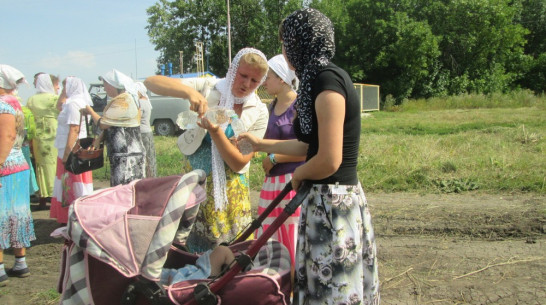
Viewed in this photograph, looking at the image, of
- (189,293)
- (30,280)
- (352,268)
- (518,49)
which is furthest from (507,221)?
(518,49)

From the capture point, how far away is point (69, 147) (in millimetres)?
5098

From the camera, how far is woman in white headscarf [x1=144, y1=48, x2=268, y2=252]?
2.76 metres

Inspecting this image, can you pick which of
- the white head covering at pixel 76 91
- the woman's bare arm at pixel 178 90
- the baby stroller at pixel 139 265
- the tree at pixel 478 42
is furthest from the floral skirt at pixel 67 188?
the tree at pixel 478 42

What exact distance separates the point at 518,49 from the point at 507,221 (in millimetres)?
35700

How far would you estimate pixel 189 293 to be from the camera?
2.09 metres

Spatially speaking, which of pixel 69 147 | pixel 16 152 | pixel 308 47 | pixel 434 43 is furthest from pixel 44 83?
pixel 434 43

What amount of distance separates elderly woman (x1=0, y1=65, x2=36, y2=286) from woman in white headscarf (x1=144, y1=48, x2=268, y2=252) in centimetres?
191

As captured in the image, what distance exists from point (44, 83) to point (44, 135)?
855 mm

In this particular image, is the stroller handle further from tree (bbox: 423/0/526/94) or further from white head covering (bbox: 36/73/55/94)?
tree (bbox: 423/0/526/94)

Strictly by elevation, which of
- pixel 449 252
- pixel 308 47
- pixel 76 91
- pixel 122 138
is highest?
pixel 76 91

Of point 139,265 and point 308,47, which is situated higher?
point 308,47

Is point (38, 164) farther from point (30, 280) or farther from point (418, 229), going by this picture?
point (418, 229)

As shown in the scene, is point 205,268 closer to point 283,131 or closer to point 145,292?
point 145,292

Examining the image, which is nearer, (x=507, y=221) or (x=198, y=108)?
(x=198, y=108)
